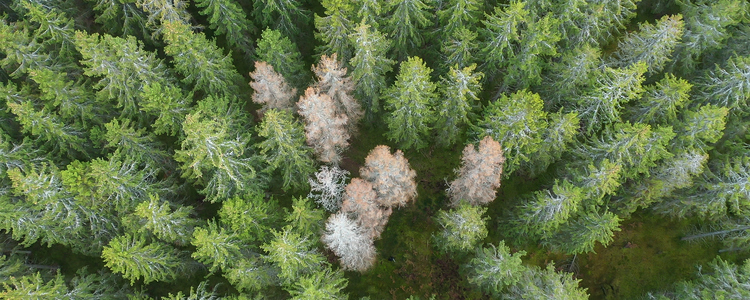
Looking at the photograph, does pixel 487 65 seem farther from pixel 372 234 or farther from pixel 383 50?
pixel 372 234

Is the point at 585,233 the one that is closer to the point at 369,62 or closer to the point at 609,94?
the point at 609,94

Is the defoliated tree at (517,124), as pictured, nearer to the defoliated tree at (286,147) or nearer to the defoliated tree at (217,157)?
the defoliated tree at (286,147)

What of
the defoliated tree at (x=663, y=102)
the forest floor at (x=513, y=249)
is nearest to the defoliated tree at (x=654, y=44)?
the defoliated tree at (x=663, y=102)

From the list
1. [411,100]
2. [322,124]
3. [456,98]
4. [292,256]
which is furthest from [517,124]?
[292,256]

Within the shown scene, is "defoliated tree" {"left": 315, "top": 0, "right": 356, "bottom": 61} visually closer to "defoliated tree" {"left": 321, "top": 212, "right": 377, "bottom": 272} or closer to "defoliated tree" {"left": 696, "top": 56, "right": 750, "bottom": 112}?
"defoliated tree" {"left": 321, "top": 212, "right": 377, "bottom": 272}

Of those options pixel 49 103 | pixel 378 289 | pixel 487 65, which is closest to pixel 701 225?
pixel 487 65

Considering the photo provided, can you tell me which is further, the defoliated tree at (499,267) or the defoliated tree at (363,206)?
the defoliated tree at (363,206)
